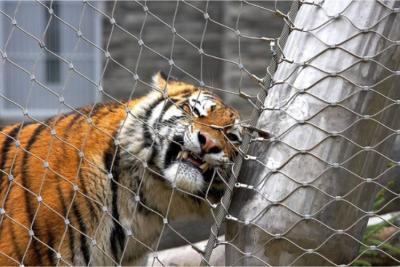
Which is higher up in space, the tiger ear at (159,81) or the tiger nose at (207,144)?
the tiger ear at (159,81)

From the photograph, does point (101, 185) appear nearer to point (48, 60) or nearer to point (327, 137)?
point (327, 137)

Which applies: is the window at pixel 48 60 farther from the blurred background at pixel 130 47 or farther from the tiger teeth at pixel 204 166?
the tiger teeth at pixel 204 166

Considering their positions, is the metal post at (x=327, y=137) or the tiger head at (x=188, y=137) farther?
the tiger head at (x=188, y=137)

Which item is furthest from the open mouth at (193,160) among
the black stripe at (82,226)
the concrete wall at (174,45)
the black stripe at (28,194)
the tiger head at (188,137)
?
the concrete wall at (174,45)

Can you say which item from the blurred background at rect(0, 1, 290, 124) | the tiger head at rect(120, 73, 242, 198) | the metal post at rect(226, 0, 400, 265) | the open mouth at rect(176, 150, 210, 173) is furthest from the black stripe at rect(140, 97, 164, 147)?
the blurred background at rect(0, 1, 290, 124)

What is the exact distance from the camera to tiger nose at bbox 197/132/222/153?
264cm

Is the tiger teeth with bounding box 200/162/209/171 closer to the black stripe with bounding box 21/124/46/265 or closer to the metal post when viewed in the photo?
the metal post

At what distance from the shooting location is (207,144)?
266 centimetres

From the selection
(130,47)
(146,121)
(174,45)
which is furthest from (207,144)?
(130,47)

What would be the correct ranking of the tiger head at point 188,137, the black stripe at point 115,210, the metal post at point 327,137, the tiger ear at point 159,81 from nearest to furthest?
the metal post at point 327,137
the tiger head at point 188,137
the black stripe at point 115,210
the tiger ear at point 159,81

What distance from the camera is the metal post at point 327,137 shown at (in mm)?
2180

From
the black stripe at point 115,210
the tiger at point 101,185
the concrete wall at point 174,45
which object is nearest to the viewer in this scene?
the tiger at point 101,185

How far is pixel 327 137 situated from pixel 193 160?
68 centimetres

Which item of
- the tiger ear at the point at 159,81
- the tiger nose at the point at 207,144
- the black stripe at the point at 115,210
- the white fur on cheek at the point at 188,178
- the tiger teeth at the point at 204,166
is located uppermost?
the tiger ear at the point at 159,81
